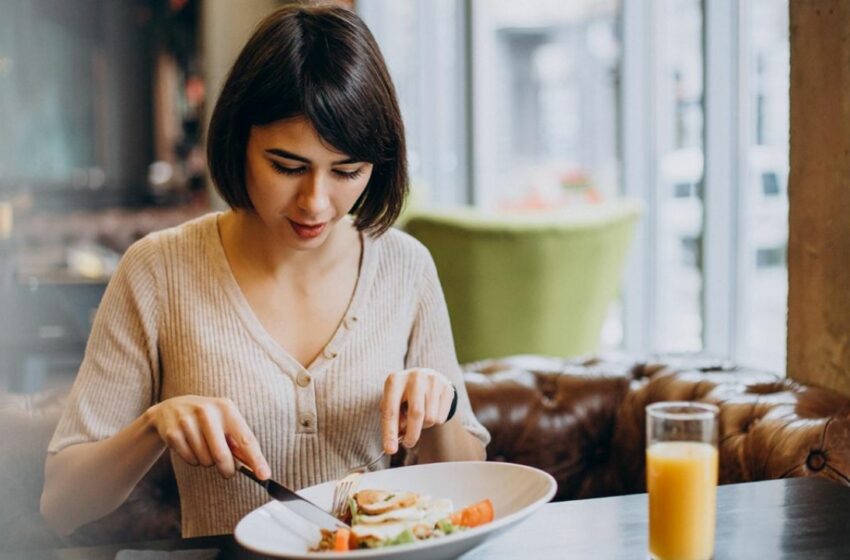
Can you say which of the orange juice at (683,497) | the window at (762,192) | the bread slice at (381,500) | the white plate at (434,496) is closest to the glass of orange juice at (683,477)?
the orange juice at (683,497)

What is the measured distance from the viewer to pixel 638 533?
4.17ft

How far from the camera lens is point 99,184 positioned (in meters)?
13.6

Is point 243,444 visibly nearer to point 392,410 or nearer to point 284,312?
point 392,410

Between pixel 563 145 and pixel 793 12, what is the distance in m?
4.69

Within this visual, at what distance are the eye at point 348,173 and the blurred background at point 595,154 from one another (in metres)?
0.29

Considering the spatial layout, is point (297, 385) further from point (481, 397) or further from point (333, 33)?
point (481, 397)

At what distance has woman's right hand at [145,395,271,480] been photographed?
47.4 inches

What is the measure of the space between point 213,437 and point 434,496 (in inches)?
11.5

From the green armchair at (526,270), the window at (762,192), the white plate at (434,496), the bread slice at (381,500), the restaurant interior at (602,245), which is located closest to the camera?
the white plate at (434,496)

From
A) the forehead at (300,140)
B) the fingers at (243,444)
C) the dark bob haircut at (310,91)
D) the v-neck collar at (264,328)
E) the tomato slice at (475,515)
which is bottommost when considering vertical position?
the tomato slice at (475,515)

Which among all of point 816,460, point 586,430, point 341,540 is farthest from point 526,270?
point 341,540

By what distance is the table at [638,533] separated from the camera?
1207 millimetres

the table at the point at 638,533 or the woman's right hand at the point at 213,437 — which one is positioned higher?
the woman's right hand at the point at 213,437

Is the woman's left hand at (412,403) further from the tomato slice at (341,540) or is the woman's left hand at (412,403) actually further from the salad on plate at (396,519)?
the tomato slice at (341,540)
